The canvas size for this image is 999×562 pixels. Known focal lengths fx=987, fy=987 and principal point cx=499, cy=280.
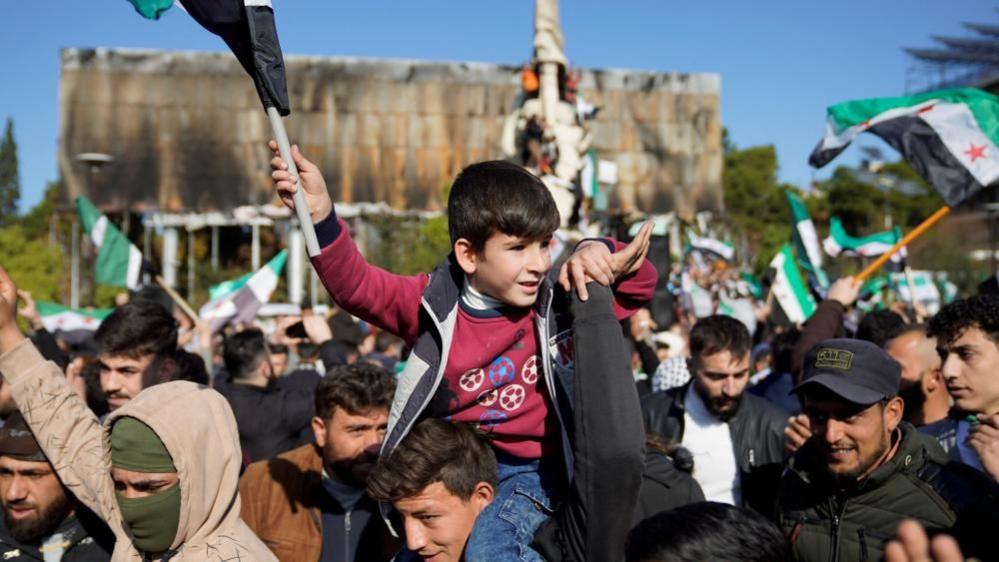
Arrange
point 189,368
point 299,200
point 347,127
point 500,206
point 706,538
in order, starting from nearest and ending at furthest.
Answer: point 706,538 → point 500,206 → point 299,200 → point 189,368 → point 347,127

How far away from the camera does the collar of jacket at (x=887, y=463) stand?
3.19m

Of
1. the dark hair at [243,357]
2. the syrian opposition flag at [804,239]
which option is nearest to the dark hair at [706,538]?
the dark hair at [243,357]

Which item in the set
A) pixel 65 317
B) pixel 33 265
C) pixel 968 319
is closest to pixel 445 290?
pixel 968 319

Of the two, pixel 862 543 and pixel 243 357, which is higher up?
pixel 862 543

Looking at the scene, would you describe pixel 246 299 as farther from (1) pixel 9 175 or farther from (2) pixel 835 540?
(1) pixel 9 175

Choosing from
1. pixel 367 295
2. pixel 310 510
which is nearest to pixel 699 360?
pixel 310 510

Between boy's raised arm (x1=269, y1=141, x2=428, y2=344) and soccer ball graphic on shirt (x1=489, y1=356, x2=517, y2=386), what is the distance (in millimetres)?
344

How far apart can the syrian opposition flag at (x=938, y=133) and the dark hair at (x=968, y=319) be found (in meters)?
3.09

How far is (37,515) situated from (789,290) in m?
8.63

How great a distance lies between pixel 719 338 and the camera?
16.8 ft

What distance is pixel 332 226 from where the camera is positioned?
2967 millimetres

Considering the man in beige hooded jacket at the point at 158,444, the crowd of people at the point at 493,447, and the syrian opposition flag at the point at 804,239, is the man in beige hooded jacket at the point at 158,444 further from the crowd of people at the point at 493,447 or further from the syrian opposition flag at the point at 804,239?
the syrian opposition flag at the point at 804,239

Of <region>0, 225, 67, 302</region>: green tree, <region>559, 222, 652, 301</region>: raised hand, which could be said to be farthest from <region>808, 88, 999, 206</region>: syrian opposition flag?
<region>0, 225, 67, 302</region>: green tree

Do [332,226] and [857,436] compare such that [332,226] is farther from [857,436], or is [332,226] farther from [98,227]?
[98,227]
